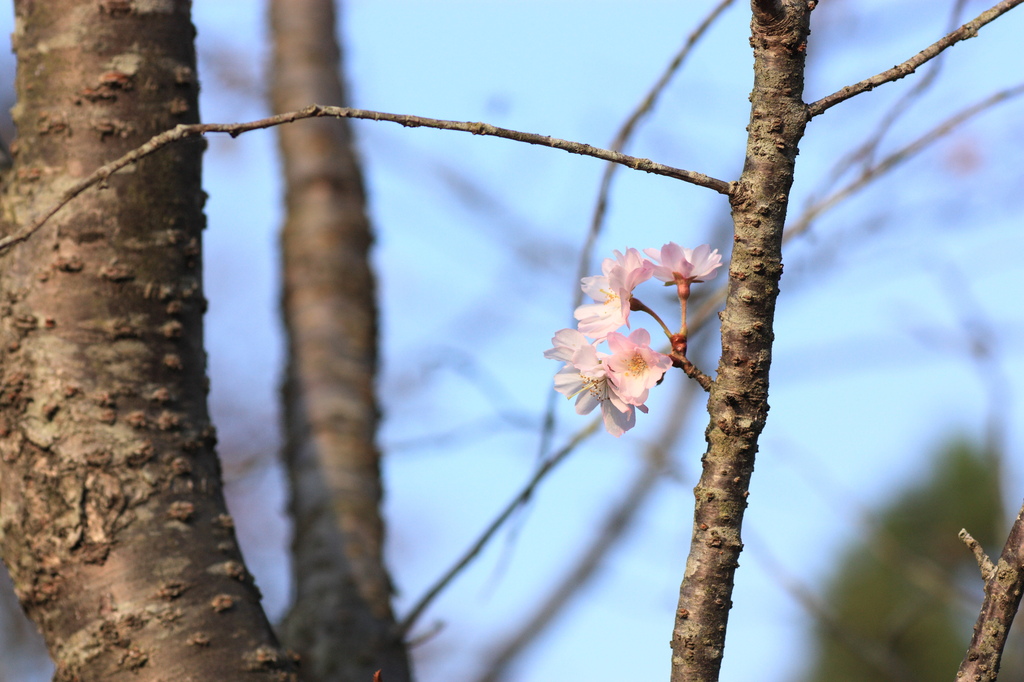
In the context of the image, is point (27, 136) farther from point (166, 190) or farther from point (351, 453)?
point (351, 453)

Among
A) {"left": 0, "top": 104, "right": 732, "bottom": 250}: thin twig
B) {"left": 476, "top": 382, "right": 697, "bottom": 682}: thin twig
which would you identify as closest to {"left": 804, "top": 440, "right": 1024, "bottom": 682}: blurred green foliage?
{"left": 476, "top": 382, "right": 697, "bottom": 682}: thin twig

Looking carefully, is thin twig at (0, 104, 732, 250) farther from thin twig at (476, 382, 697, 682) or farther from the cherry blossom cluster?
thin twig at (476, 382, 697, 682)

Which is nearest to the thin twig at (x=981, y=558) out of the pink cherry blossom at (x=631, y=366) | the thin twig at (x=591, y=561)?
the pink cherry blossom at (x=631, y=366)

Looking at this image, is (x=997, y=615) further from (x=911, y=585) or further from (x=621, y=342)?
(x=911, y=585)

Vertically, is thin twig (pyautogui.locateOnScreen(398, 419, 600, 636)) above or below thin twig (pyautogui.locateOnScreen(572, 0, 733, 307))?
below

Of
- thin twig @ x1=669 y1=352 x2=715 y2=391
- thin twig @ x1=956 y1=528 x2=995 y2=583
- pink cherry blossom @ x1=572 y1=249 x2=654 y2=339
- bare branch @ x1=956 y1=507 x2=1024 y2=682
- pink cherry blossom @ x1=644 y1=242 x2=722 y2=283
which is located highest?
pink cherry blossom @ x1=644 y1=242 x2=722 y2=283

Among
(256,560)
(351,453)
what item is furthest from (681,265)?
(256,560)
